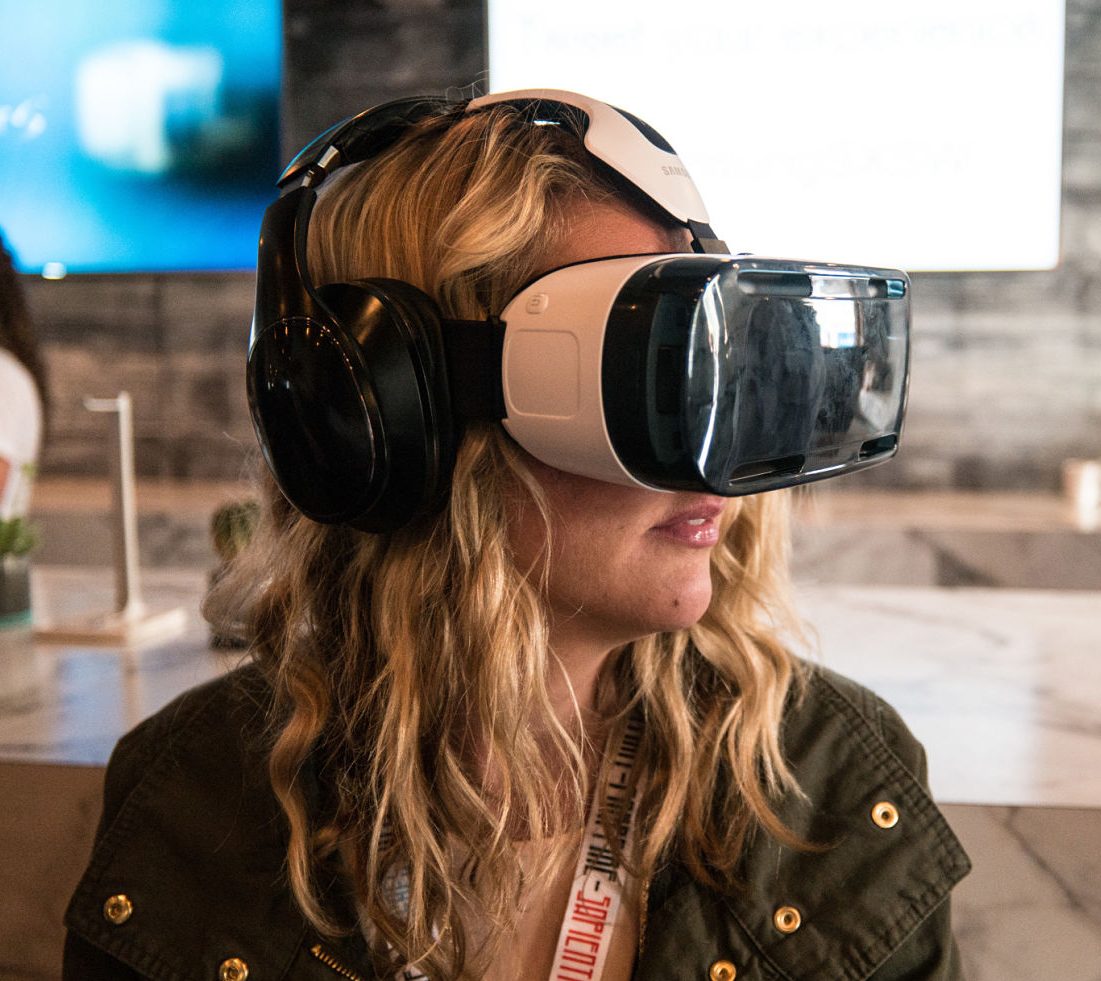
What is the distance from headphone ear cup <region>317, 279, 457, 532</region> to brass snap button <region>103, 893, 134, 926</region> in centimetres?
34

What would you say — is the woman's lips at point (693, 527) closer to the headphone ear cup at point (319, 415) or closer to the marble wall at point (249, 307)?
the headphone ear cup at point (319, 415)

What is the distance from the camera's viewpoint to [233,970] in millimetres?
841

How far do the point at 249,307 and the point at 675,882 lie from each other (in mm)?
2330

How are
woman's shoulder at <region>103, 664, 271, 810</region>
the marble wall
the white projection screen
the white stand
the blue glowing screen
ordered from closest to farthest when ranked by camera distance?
woman's shoulder at <region>103, 664, 271, 810</region>, the white stand, the white projection screen, the marble wall, the blue glowing screen

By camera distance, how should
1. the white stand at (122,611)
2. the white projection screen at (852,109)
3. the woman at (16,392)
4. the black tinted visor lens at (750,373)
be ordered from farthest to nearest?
the white projection screen at (852,109)
the woman at (16,392)
the white stand at (122,611)
the black tinted visor lens at (750,373)

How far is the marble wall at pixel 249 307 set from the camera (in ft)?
8.73

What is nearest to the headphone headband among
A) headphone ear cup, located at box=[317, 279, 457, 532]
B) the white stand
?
headphone ear cup, located at box=[317, 279, 457, 532]

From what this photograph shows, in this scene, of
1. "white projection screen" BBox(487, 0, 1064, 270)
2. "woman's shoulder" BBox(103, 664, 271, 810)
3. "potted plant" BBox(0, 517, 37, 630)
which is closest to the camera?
"woman's shoulder" BBox(103, 664, 271, 810)

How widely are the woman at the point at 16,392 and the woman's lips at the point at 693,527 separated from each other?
3.55 ft

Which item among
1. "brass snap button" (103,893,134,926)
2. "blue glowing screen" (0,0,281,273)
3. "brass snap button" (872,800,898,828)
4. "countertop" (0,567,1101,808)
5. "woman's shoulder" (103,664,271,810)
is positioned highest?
"blue glowing screen" (0,0,281,273)

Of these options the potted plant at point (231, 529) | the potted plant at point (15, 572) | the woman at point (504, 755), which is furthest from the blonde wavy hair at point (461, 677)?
the potted plant at point (15, 572)

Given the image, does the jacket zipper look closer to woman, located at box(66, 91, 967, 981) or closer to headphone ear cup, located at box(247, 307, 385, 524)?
woman, located at box(66, 91, 967, 981)

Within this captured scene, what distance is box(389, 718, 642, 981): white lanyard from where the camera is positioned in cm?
84

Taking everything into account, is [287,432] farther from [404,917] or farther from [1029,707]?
[1029,707]
